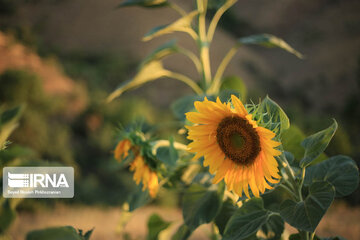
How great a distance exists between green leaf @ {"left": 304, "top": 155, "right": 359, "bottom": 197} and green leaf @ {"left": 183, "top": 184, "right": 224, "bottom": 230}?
137 mm

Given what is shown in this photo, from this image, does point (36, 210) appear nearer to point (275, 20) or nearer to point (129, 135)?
point (129, 135)

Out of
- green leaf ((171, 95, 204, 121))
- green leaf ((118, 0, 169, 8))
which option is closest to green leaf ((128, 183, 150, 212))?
green leaf ((171, 95, 204, 121))

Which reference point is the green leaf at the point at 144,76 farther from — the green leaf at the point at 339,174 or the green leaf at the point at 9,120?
the green leaf at the point at 339,174

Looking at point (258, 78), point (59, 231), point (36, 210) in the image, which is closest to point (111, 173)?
point (36, 210)

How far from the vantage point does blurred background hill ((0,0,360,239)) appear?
2392 millimetres

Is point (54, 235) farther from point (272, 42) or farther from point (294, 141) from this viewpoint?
point (272, 42)

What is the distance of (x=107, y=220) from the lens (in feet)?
5.98

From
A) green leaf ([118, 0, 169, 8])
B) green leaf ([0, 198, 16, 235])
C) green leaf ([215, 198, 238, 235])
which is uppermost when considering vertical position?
green leaf ([118, 0, 169, 8])

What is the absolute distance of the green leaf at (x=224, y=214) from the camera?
0.51 metres

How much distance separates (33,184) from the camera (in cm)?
56

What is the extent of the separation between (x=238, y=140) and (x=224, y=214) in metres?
0.20

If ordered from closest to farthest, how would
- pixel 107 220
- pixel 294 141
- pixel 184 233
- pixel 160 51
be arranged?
pixel 294 141 → pixel 184 233 → pixel 160 51 → pixel 107 220

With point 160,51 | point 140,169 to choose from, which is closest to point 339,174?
point 140,169

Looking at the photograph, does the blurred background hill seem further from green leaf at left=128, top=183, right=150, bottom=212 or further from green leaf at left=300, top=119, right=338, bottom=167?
A: green leaf at left=300, top=119, right=338, bottom=167
